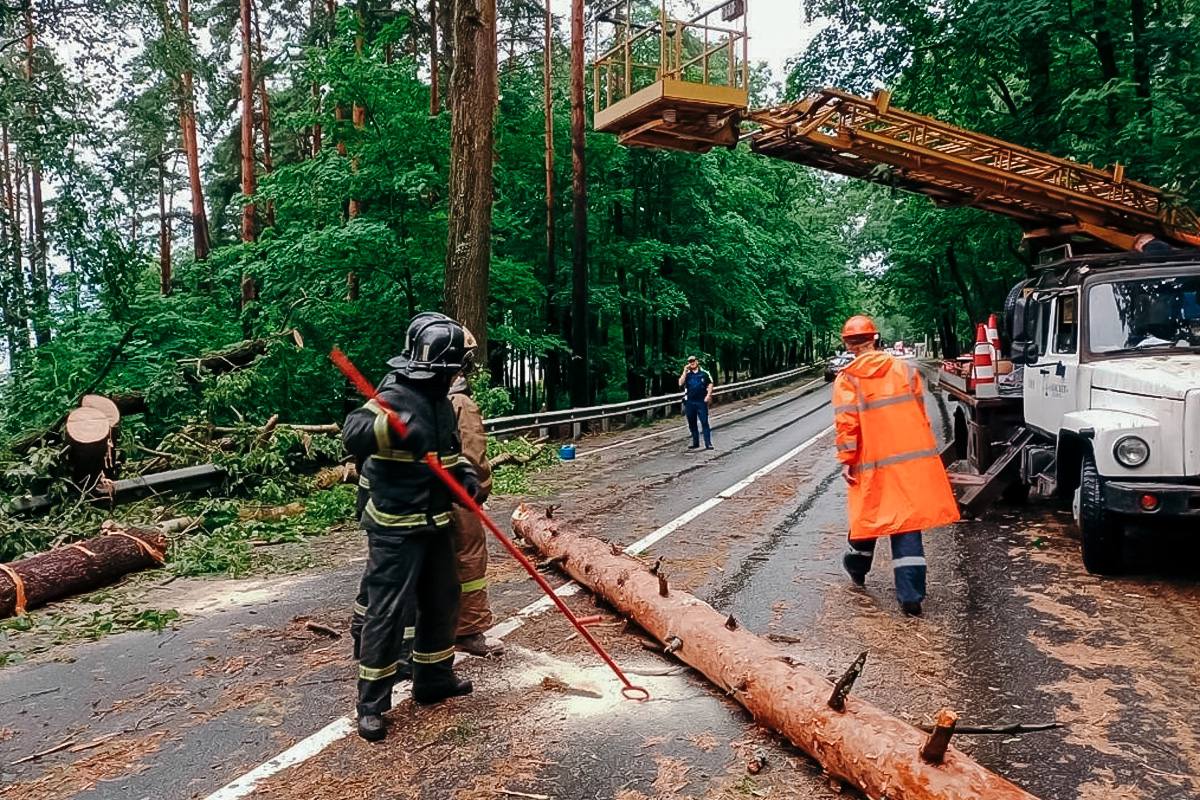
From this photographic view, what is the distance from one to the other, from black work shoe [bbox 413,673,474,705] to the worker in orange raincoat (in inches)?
121

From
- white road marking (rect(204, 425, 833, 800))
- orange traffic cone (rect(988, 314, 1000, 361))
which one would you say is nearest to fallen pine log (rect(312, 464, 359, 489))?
white road marking (rect(204, 425, 833, 800))

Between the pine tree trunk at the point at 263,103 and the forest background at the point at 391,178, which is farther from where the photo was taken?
the pine tree trunk at the point at 263,103

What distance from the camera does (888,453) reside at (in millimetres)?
6141

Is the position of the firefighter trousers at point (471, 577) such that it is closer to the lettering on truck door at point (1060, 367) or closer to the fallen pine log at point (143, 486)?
the lettering on truck door at point (1060, 367)

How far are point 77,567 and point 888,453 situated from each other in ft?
21.8

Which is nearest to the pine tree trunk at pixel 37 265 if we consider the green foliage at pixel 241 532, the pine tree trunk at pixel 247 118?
the green foliage at pixel 241 532

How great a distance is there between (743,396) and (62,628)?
33.2m

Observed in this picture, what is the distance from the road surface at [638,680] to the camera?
Result: 3.79 metres

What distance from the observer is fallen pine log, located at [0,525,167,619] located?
6.78m

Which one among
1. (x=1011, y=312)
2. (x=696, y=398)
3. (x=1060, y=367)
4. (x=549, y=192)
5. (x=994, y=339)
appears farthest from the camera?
(x=549, y=192)

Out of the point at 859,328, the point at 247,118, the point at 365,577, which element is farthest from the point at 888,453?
the point at 247,118

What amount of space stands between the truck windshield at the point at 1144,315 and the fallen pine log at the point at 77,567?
29.0 feet

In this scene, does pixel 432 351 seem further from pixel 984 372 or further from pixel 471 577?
pixel 984 372

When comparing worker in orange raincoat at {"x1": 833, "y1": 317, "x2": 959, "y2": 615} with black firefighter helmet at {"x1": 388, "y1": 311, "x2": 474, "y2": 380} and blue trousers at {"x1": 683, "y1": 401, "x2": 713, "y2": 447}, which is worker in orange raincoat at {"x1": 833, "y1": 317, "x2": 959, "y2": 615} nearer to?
black firefighter helmet at {"x1": 388, "y1": 311, "x2": 474, "y2": 380}
